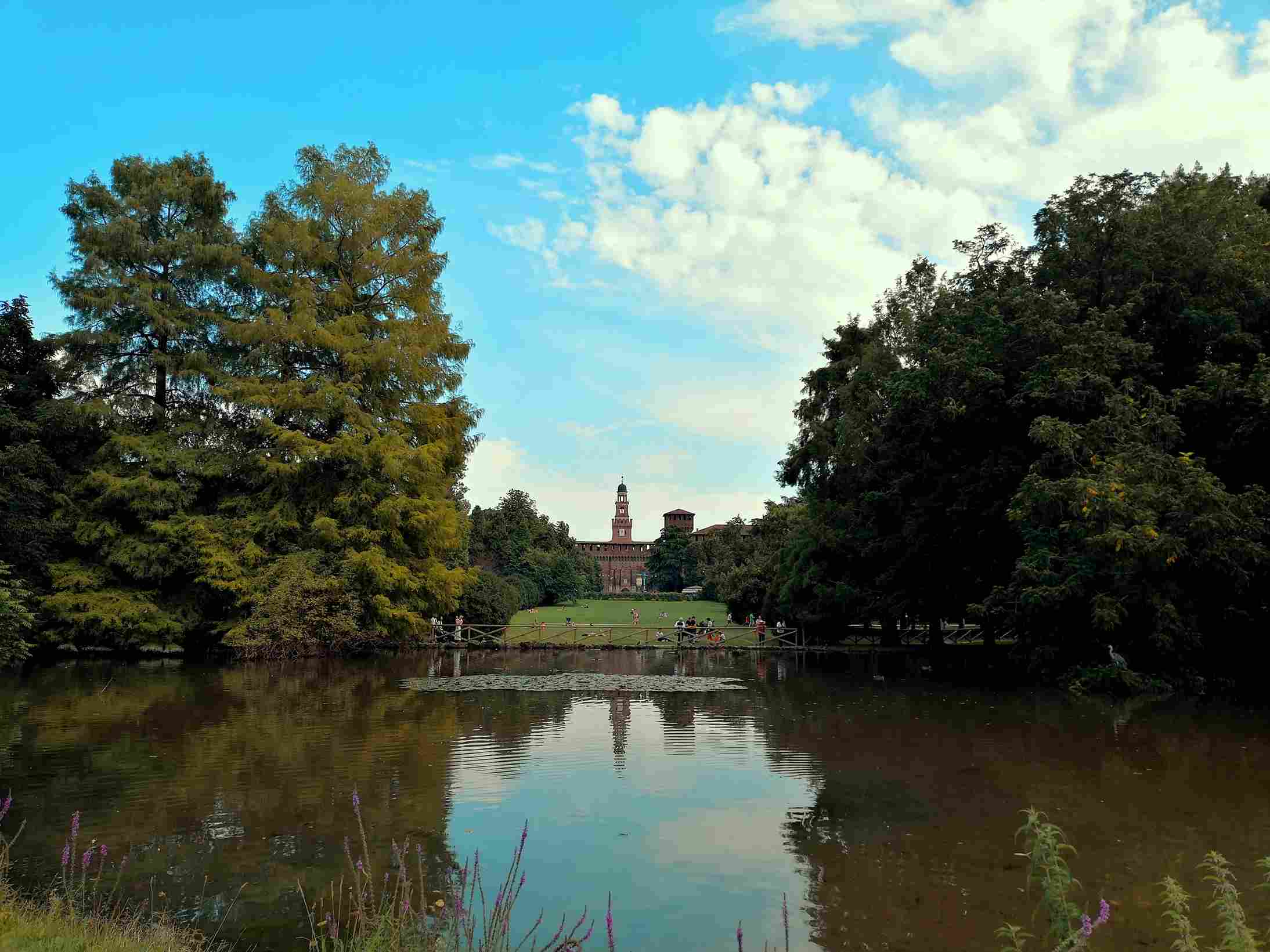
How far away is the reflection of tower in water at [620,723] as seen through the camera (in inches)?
530

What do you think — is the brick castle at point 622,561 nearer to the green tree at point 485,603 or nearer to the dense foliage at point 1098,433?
the green tree at point 485,603

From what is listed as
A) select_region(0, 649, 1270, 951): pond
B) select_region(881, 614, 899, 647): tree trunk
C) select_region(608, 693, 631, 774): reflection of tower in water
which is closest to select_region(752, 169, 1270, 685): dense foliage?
select_region(0, 649, 1270, 951): pond

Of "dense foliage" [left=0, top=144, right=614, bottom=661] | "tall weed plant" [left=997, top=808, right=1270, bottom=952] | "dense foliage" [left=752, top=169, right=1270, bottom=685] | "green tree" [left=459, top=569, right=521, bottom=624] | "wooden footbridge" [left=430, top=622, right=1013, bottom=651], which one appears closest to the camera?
"tall weed plant" [left=997, top=808, right=1270, bottom=952]

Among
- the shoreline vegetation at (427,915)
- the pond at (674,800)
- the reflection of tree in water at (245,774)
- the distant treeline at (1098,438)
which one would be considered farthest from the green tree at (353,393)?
the shoreline vegetation at (427,915)

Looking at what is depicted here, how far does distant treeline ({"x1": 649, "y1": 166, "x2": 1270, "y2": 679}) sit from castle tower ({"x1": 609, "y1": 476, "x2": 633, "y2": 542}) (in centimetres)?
14327

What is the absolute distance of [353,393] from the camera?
31.2 meters

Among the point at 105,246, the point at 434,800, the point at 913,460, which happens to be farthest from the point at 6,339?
the point at 913,460

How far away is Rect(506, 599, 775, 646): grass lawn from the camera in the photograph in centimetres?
3978

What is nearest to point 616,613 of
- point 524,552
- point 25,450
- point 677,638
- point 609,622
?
point 524,552

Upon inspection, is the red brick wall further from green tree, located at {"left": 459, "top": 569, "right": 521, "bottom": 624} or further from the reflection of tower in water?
the reflection of tower in water

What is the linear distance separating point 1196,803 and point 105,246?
33127 millimetres

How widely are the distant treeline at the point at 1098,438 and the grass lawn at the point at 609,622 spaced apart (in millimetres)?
12987

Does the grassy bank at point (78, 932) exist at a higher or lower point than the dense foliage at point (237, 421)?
lower

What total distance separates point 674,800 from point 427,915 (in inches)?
180
